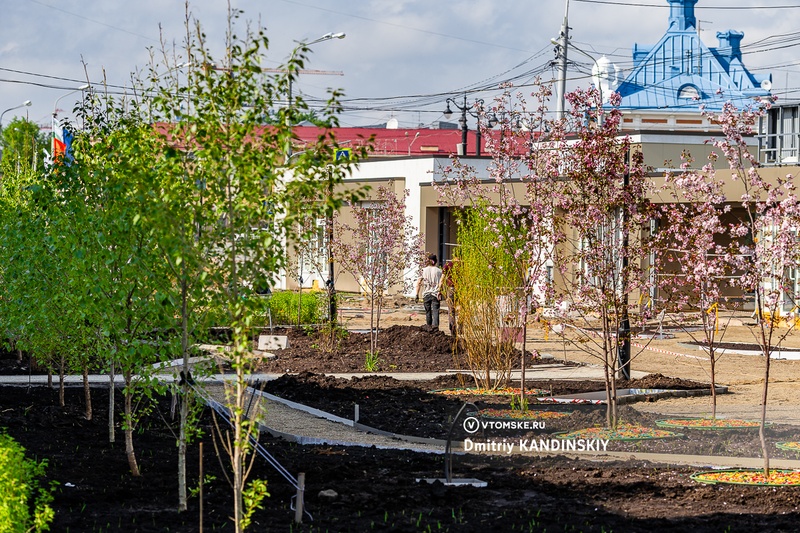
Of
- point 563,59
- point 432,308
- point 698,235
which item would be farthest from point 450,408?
point 563,59

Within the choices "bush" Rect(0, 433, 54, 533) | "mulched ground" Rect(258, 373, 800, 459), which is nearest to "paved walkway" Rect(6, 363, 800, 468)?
"mulched ground" Rect(258, 373, 800, 459)

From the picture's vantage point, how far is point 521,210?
1403 centimetres

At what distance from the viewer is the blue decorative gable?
8494 centimetres

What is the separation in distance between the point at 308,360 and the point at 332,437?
308 inches

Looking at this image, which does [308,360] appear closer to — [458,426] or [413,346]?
[413,346]

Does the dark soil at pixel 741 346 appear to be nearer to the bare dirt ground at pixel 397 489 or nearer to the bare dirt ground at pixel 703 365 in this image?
the bare dirt ground at pixel 703 365

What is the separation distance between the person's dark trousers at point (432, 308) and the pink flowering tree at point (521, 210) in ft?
32.0

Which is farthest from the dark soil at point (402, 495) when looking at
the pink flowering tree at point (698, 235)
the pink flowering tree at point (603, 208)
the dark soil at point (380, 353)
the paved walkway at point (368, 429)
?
the dark soil at point (380, 353)

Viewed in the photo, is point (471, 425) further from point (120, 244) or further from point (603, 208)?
point (120, 244)

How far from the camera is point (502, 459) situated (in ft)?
35.6

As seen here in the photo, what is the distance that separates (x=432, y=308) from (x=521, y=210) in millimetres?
11625

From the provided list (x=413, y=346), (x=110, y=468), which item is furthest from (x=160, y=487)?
(x=413, y=346)

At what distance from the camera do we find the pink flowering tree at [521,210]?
1308cm

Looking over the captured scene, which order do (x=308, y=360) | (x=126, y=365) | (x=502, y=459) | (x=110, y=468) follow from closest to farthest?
1. (x=126, y=365)
2. (x=110, y=468)
3. (x=502, y=459)
4. (x=308, y=360)
